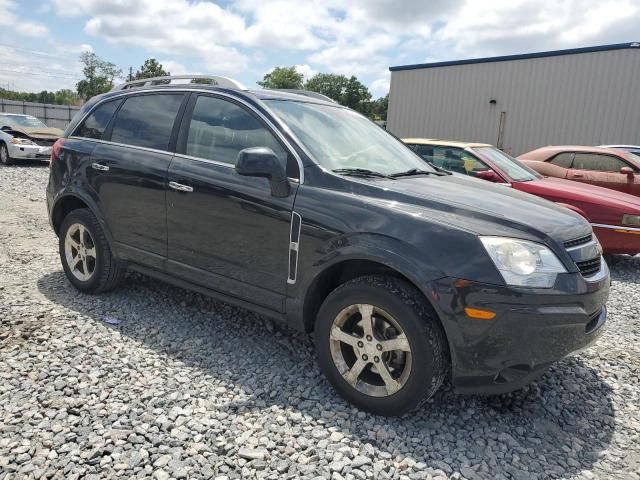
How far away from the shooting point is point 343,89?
9838 centimetres

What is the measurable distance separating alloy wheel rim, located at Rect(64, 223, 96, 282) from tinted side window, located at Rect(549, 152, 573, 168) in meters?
7.37

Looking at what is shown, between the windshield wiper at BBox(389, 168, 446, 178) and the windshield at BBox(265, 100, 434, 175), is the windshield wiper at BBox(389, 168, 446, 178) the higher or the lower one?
the lower one

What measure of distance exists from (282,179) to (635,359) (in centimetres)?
294

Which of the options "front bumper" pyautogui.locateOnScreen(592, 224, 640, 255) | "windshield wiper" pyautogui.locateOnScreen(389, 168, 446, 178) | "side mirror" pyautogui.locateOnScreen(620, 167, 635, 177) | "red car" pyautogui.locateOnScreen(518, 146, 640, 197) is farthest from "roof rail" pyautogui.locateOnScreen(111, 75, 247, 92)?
"side mirror" pyautogui.locateOnScreen(620, 167, 635, 177)

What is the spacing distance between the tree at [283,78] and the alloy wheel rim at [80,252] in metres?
90.7

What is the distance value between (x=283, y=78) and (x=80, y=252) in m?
93.9

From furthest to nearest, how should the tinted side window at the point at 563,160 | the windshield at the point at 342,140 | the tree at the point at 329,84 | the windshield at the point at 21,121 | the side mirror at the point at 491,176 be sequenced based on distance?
the tree at the point at 329,84
the windshield at the point at 21,121
the tinted side window at the point at 563,160
the side mirror at the point at 491,176
the windshield at the point at 342,140

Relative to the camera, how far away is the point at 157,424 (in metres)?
2.60

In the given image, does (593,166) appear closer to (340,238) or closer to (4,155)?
(340,238)

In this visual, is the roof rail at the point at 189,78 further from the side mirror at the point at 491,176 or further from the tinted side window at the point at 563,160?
the tinted side window at the point at 563,160

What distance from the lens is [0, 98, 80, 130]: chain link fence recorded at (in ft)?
101

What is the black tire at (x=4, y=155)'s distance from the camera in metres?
14.8

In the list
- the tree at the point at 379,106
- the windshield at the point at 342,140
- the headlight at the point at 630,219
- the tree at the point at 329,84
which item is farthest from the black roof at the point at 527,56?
the tree at the point at 329,84

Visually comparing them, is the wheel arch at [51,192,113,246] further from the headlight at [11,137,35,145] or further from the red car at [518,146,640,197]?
the headlight at [11,137,35,145]
